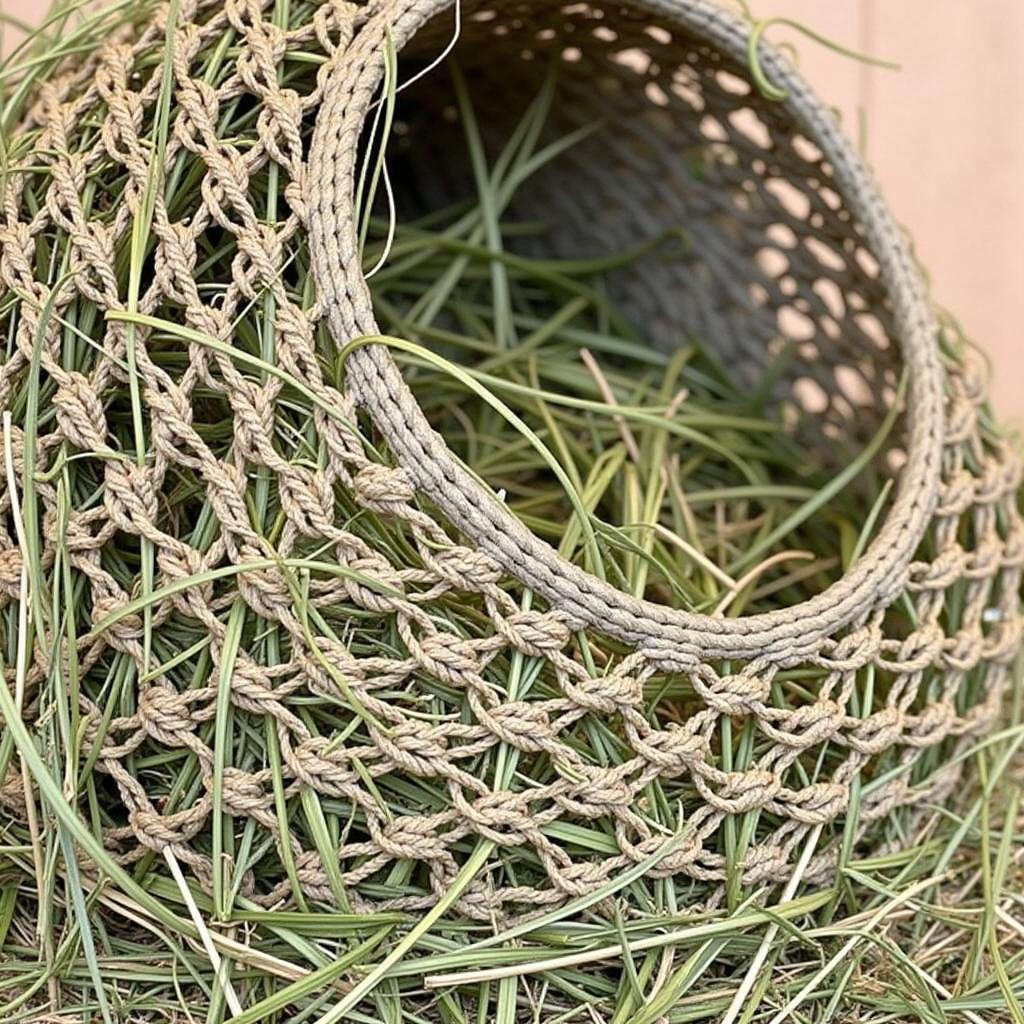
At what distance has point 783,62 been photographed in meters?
0.54

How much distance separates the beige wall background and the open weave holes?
1.61 feet

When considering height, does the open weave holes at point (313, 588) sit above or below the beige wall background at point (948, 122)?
above

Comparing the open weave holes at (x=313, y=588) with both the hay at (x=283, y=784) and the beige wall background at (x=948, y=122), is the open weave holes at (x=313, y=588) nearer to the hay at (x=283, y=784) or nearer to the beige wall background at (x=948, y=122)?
the hay at (x=283, y=784)

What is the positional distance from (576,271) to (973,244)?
365 millimetres

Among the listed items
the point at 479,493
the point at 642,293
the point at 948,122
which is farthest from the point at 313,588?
the point at 948,122

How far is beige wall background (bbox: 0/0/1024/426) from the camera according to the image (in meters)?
0.88

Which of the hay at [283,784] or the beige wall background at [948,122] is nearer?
the hay at [283,784]

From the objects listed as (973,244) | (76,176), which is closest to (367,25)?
(76,176)

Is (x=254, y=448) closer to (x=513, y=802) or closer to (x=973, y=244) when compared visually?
(x=513, y=802)

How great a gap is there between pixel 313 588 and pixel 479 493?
0.19 feet

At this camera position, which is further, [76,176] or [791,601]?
[791,601]

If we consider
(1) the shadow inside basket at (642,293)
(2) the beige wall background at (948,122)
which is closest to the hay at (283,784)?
(1) the shadow inside basket at (642,293)

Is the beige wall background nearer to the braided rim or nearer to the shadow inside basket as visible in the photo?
the shadow inside basket

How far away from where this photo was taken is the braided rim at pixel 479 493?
1.34ft
